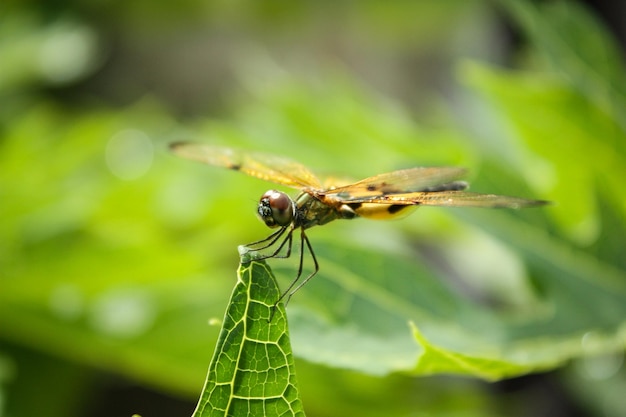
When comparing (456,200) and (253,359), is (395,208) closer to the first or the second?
(456,200)

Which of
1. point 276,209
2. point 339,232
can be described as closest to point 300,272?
point 276,209

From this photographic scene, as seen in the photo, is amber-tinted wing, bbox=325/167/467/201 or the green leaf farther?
amber-tinted wing, bbox=325/167/467/201

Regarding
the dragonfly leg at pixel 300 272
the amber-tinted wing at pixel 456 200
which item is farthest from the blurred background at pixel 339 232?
the amber-tinted wing at pixel 456 200

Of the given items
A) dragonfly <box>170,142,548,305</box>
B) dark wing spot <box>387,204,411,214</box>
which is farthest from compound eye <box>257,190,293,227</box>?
dark wing spot <box>387,204,411,214</box>

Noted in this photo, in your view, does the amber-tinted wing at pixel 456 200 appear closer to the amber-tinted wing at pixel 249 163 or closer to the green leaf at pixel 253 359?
the amber-tinted wing at pixel 249 163

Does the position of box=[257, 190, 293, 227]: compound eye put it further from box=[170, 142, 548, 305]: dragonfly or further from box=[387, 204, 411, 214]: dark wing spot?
box=[387, 204, 411, 214]: dark wing spot

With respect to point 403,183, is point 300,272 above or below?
below
